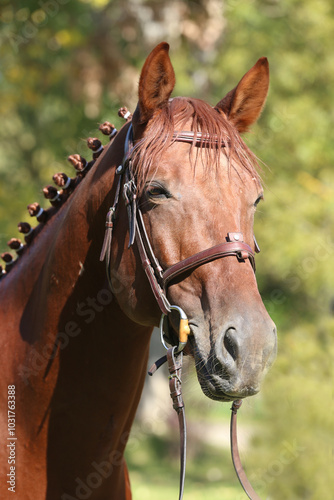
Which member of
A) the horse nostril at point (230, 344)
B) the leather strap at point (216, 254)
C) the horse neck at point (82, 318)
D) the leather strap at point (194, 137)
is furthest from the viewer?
the horse neck at point (82, 318)

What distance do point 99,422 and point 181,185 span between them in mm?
1176

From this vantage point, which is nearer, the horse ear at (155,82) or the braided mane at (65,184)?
the horse ear at (155,82)

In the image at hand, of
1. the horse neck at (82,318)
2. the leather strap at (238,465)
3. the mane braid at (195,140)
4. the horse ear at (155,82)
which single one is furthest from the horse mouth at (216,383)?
the horse ear at (155,82)

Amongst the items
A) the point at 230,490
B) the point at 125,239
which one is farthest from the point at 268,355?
the point at 230,490

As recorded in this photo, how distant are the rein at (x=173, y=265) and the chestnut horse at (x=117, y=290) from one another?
2 centimetres

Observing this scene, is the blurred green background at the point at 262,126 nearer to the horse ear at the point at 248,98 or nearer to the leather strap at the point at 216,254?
the horse ear at the point at 248,98

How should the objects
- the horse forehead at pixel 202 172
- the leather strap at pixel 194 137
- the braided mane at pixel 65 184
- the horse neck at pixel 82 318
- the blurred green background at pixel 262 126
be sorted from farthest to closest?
the blurred green background at pixel 262 126, the braided mane at pixel 65 184, the horse neck at pixel 82 318, the leather strap at pixel 194 137, the horse forehead at pixel 202 172

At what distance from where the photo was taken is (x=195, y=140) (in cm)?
246

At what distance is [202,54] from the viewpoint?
11.6 meters

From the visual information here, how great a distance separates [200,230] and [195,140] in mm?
407

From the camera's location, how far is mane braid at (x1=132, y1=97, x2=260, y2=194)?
96.1 inches

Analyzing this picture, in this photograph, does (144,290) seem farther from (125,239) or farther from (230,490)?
(230,490)

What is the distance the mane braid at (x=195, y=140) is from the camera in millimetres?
2441

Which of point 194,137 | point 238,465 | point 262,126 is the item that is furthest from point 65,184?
point 262,126
